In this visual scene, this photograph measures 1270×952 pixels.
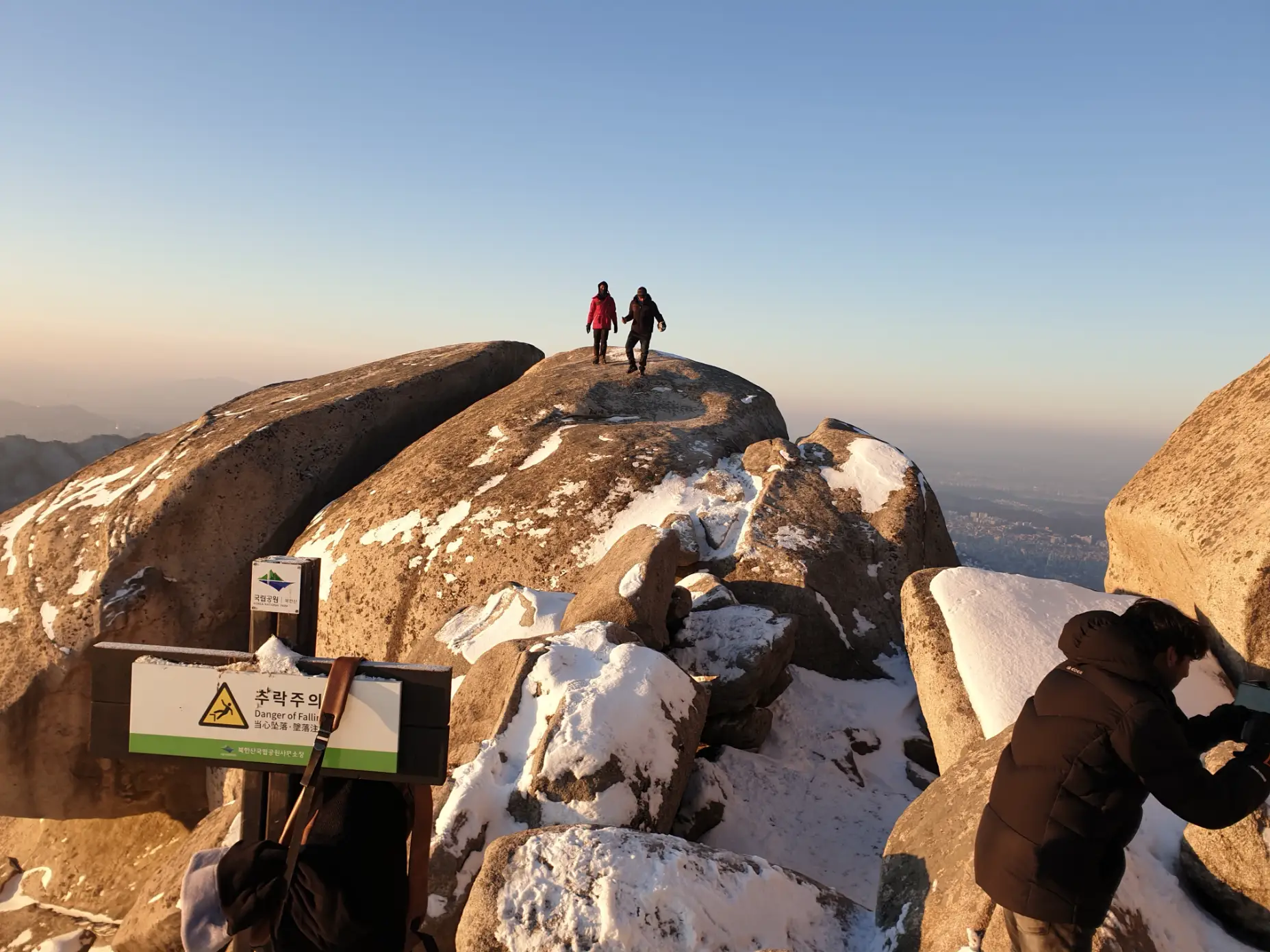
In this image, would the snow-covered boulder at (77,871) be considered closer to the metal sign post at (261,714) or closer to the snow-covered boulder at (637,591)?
the snow-covered boulder at (637,591)

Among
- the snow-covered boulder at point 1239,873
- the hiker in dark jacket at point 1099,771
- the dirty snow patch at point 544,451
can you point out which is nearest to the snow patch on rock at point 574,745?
the hiker in dark jacket at point 1099,771

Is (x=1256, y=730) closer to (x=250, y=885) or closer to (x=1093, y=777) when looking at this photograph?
(x=1093, y=777)

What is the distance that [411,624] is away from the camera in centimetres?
1336

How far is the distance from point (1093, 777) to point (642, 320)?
52.6 feet

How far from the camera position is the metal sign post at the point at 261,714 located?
3197mm

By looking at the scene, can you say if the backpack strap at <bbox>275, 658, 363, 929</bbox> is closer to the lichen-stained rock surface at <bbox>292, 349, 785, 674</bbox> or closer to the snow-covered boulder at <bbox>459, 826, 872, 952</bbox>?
the snow-covered boulder at <bbox>459, 826, 872, 952</bbox>

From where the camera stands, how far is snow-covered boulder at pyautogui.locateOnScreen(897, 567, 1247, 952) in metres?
4.64

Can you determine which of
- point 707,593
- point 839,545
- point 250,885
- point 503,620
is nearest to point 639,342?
point 839,545

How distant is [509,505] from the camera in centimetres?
1426

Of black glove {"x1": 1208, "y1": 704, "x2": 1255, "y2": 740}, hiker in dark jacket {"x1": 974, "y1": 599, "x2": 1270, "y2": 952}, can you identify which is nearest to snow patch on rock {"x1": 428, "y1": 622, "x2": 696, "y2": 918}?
hiker in dark jacket {"x1": 974, "y1": 599, "x2": 1270, "y2": 952}

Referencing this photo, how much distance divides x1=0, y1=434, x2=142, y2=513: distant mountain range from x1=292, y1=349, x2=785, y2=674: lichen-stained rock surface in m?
61.5

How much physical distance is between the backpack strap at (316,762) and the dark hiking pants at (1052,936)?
2791mm

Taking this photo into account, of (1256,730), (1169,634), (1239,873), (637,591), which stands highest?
(1169,634)

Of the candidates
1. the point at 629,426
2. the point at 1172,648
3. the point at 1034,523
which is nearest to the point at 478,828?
the point at 1172,648
